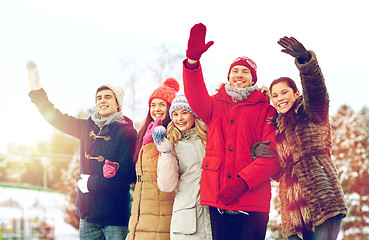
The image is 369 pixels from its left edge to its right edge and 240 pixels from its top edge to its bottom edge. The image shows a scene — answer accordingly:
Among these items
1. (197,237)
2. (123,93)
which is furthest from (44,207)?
(197,237)

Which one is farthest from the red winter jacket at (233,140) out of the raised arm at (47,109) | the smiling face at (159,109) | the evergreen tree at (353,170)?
the evergreen tree at (353,170)

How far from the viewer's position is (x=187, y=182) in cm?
380

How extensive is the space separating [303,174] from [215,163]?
62cm

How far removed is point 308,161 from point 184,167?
1037 millimetres

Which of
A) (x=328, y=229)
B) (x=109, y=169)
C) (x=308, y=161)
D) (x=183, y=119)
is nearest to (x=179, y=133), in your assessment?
(x=183, y=119)

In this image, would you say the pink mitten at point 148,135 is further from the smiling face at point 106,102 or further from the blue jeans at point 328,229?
Result: the blue jeans at point 328,229

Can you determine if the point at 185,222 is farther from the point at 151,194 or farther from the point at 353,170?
the point at 353,170

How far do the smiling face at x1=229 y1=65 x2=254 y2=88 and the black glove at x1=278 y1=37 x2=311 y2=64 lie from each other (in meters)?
0.51

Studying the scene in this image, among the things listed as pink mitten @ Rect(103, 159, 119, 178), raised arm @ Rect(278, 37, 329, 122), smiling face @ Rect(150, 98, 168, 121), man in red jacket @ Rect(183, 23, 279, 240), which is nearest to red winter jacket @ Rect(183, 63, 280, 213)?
man in red jacket @ Rect(183, 23, 279, 240)

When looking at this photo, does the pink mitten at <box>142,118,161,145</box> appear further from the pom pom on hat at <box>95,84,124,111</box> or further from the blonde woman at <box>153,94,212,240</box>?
the pom pom on hat at <box>95,84,124,111</box>

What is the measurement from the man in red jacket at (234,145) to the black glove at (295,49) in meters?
0.51

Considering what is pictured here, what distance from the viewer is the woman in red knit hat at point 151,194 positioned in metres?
3.94

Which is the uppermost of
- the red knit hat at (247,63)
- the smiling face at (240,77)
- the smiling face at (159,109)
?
the red knit hat at (247,63)

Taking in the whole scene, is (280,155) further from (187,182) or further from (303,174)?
(187,182)
